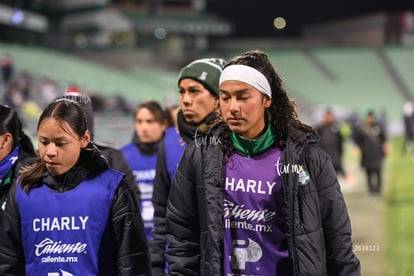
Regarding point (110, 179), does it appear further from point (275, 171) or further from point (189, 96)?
point (189, 96)

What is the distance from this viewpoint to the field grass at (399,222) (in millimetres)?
7691

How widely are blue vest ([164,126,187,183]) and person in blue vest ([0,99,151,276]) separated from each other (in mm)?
970

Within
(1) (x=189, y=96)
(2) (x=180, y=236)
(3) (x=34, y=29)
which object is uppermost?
(3) (x=34, y=29)

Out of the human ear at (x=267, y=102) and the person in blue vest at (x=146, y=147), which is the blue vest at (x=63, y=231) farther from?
the person in blue vest at (x=146, y=147)

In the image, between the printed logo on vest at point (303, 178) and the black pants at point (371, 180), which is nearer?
the printed logo on vest at point (303, 178)

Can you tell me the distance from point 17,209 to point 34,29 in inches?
1659

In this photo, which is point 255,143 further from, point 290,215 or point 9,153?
point 9,153

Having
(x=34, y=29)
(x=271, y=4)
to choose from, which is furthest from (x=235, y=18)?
(x=34, y=29)

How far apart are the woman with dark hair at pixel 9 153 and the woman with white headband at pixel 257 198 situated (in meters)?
1.00

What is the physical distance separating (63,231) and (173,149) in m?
1.32

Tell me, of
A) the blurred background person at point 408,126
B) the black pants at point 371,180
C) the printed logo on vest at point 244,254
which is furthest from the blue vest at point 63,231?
the blurred background person at point 408,126

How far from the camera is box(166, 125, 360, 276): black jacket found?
265 cm

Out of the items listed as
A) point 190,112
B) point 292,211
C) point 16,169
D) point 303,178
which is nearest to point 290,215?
point 292,211

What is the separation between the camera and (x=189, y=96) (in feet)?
12.6
